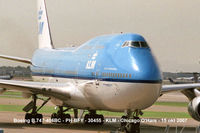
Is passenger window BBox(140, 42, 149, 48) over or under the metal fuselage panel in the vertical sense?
over

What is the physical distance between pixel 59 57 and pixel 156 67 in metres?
12.0

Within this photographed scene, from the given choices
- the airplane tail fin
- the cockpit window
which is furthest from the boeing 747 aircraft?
the airplane tail fin

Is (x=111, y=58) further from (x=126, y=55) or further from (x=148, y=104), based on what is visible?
(x=148, y=104)

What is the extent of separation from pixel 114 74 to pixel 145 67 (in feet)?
6.22

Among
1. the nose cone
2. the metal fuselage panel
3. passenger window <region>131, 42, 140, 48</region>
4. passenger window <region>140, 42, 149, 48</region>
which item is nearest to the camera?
the nose cone

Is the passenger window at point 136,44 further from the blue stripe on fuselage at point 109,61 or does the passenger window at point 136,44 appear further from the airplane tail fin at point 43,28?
the airplane tail fin at point 43,28

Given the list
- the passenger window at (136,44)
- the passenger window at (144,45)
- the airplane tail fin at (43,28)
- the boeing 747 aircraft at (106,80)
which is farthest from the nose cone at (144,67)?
the airplane tail fin at (43,28)

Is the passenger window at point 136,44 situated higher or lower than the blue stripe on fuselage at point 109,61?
higher

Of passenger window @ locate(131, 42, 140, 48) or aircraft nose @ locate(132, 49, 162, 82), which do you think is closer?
aircraft nose @ locate(132, 49, 162, 82)

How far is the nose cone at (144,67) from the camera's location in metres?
23.4

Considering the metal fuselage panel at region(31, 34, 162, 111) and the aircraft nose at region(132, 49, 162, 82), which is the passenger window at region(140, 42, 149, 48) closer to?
the metal fuselage panel at region(31, 34, 162, 111)

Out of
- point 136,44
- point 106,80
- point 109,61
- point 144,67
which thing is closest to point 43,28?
point 109,61

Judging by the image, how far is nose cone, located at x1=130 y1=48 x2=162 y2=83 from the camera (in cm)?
2341

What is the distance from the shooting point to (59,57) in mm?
34656
